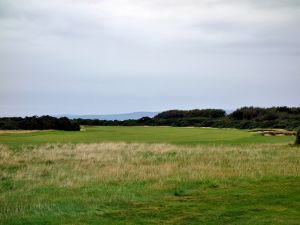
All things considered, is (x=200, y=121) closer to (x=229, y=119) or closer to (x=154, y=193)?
(x=229, y=119)

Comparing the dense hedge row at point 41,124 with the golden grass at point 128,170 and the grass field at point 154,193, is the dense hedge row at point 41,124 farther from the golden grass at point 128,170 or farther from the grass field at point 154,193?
the grass field at point 154,193

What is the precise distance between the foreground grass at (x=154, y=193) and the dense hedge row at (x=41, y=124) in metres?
49.8

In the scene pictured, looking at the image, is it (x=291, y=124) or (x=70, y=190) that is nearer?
(x=70, y=190)

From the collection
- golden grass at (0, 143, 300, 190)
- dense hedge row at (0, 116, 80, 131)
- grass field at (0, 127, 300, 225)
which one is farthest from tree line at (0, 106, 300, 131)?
grass field at (0, 127, 300, 225)

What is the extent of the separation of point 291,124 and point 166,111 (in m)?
58.0

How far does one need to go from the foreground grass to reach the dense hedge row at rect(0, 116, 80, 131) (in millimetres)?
49834

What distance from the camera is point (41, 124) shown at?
249ft

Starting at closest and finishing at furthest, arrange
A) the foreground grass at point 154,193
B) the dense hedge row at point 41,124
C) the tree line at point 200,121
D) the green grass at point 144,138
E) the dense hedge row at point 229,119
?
the foreground grass at point 154,193, the green grass at point 144,138, the dense hedge row at point 41,124, the tree line at point 200,121, the dense hedge row at point 229,119

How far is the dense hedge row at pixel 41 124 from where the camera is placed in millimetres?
75125

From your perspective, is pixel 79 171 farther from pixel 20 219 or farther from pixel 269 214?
pixel 269 214

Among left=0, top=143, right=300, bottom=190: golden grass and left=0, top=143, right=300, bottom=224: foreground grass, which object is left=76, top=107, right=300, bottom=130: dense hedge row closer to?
left=0, top=143, right=300, bottom=190: golden grass

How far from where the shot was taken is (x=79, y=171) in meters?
A: 23.1

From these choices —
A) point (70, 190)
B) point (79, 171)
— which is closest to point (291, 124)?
point (79, 171)

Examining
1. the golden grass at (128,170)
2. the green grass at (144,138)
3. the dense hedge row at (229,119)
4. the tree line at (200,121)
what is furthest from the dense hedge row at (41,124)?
the golden grass at (128,170)
